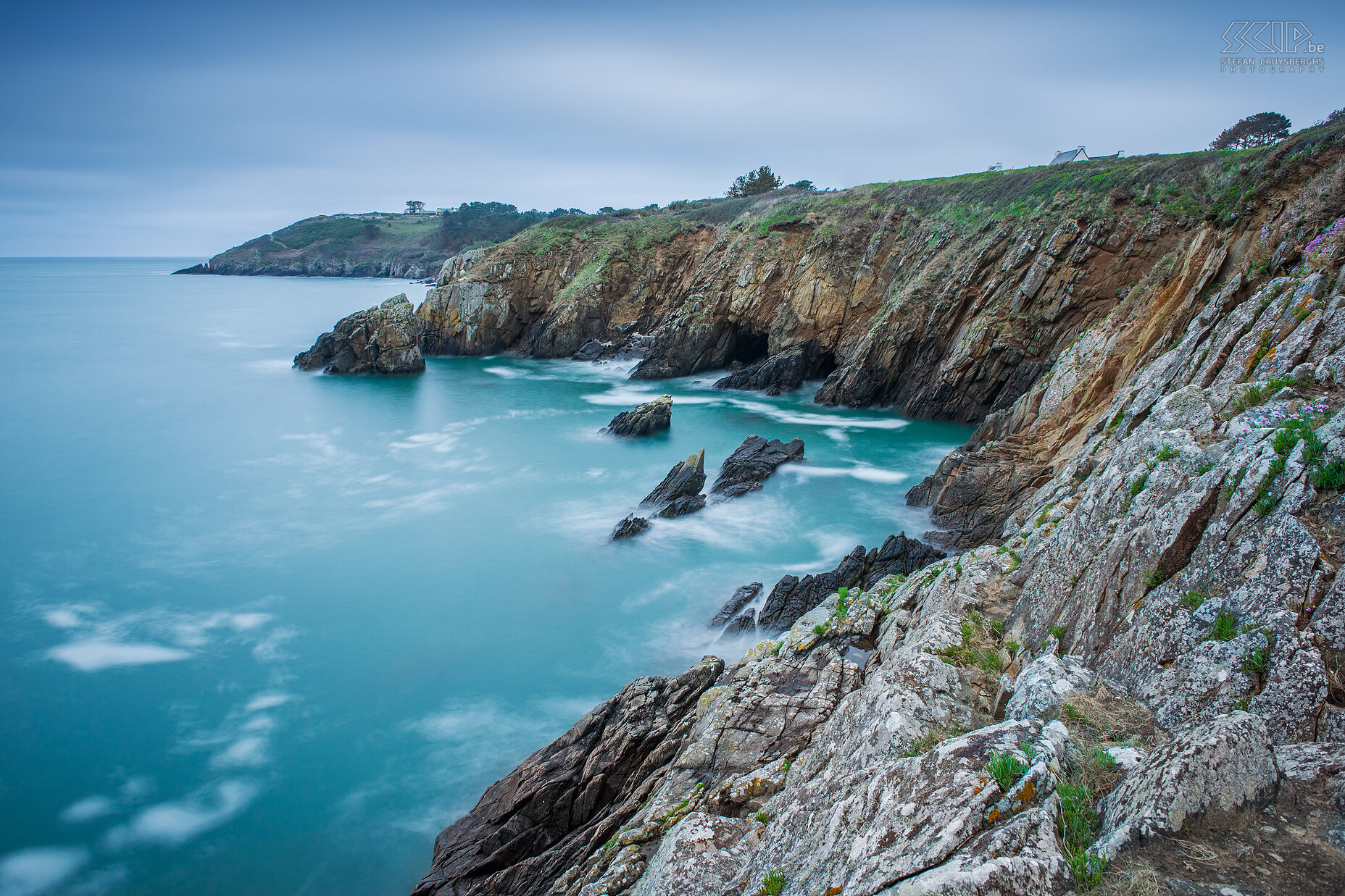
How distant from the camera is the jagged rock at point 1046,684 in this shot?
492 centimetres

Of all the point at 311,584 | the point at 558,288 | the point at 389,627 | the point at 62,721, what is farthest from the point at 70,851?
the point at 558,288

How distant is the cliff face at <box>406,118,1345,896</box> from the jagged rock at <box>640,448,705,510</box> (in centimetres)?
873

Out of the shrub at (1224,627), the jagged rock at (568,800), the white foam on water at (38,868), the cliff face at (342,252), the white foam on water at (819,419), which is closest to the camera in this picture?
the shrub at (1224,627)

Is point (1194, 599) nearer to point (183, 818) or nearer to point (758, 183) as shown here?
point (183, 818)

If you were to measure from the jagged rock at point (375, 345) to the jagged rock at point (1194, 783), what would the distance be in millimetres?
42628

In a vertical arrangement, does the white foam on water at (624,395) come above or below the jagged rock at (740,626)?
above

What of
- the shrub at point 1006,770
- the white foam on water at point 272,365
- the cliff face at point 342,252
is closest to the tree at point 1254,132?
the shrub at point 1006,770

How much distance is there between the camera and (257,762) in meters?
11.4

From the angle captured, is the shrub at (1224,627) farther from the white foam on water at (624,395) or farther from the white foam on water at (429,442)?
the white foam on water at (624,395)

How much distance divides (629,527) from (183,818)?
11310 millimetres

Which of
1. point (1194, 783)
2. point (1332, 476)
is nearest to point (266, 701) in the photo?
point (1194, 783)

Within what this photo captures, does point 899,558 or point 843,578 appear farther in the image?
point 899,558

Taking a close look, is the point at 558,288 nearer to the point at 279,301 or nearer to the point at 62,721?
the point at 62,721

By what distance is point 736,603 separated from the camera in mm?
15156
